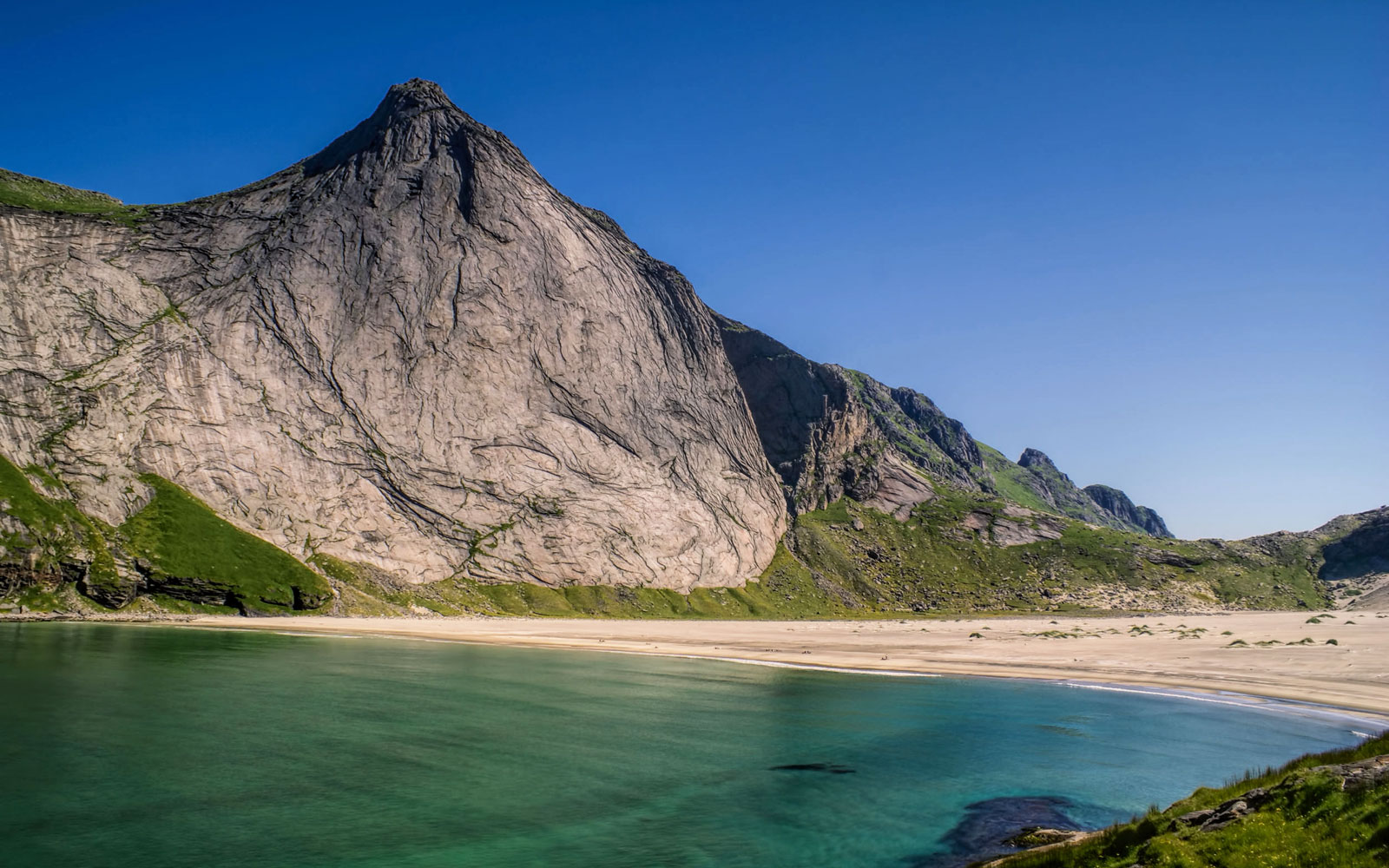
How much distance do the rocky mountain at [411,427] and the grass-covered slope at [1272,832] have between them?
321 ft

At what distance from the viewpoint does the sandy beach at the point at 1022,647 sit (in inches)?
1909

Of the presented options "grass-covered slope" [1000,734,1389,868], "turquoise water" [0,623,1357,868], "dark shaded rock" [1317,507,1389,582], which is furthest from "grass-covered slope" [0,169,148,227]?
"dark shaded rock" [1317,507,1389,582]

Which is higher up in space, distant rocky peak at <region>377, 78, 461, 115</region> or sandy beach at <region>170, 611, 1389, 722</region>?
distant rocky peak at <region>377, 78, 461, 115</region>

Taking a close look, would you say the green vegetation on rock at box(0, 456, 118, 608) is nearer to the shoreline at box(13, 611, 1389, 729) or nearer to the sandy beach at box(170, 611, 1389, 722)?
the shoreline at box(13, 611, 1389, 729)

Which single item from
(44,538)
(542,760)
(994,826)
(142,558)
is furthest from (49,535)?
(994,826)

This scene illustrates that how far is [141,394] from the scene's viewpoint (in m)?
106

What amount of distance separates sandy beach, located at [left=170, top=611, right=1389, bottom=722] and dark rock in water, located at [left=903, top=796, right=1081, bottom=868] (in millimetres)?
25518

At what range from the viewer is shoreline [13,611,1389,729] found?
4594 cm

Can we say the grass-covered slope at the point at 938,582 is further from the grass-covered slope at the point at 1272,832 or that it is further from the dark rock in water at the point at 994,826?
the grass-covered slope at the point at 1272,832

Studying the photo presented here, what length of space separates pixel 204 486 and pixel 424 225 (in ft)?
220

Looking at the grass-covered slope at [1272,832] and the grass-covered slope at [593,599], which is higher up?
the grass-covered slope at [1272,832]

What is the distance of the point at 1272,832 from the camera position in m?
12.5

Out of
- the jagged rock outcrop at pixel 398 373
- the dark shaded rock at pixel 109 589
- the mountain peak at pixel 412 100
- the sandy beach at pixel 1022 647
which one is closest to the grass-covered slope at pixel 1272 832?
the sandy beach at pixel 1022 647

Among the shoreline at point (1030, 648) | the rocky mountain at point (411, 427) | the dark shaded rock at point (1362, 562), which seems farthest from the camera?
the dark shaded rock at point (1362, 562)
